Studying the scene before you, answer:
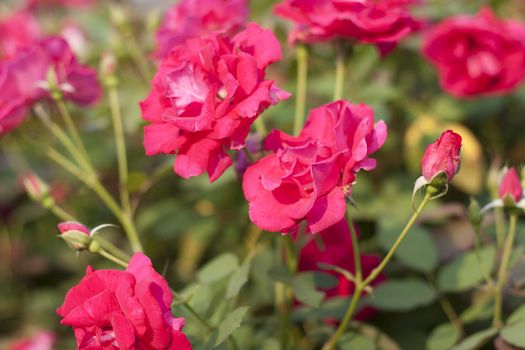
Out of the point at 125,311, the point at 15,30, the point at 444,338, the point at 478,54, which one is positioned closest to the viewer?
the point at 125,311

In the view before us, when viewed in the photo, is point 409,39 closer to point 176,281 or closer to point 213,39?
point 176,281

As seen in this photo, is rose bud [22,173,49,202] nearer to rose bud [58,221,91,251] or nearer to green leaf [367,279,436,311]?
rose bud [58,221,91,251]

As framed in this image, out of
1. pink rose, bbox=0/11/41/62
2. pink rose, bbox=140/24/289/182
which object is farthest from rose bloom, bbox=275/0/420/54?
pink rose, bbox=0/11/41/62

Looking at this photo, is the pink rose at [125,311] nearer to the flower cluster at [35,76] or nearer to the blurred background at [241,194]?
the blurred background at [241,194]

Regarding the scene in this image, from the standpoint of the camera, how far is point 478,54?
4.30 ft

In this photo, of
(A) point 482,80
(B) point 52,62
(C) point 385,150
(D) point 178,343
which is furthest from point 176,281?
(D) point 178,343

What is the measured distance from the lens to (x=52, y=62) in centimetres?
96

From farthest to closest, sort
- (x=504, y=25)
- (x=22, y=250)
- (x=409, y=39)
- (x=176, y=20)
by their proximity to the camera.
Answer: (x=22, y=250) < (x=409, y=39) < (x=504, y=25) < (x=176, y=20)

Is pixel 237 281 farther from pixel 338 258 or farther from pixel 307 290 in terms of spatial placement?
pixel 338 258

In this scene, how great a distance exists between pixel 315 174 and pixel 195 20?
1.39 feet

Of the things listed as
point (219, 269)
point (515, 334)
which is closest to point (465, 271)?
point (515, 334)

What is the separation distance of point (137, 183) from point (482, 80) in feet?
2.34

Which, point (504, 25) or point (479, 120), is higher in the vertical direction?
point (504, 25)

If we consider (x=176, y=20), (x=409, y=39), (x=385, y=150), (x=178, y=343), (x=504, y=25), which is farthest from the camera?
(x=409, y=39)
